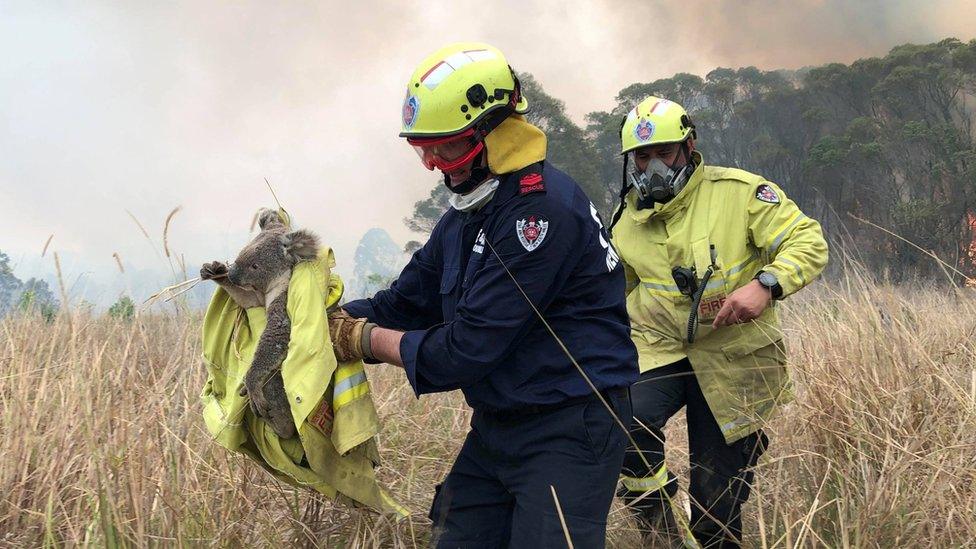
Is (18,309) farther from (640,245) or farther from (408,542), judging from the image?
(640,245)

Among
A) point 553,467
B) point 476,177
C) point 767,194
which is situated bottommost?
point 553,467

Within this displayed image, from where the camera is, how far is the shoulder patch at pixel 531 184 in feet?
7.89

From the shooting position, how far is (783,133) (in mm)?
32094

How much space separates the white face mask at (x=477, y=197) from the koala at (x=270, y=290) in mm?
472

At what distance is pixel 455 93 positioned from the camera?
2449 millimetres

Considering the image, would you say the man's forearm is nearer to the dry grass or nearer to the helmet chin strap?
the helmet chin strap

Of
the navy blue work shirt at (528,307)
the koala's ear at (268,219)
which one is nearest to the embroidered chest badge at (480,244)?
the navy blue work shirt at (528,307)

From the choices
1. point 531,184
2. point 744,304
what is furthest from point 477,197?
point 744,304

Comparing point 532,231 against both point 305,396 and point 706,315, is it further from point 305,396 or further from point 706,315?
point 706,315

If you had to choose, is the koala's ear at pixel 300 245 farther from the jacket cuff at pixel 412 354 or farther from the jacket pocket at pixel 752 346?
the jacket pocket at pixel 752 346

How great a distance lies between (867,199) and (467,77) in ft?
94.8

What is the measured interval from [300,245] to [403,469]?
2.21 m

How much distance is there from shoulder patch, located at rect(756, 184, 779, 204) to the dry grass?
0.83m

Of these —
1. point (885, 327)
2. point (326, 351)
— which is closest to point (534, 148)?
point (326, 351)
